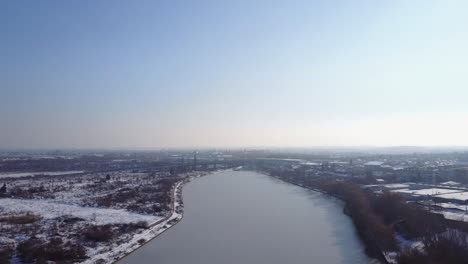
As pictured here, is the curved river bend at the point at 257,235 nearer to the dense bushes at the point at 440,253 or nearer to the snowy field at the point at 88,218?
Answer: the snowy field at the point at 88,218

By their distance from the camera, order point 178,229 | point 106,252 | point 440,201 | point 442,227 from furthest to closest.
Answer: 1. point 440,201
2. point 178,229
3. point 442,227
4. point 106,252

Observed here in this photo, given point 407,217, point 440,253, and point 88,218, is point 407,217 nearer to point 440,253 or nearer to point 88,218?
point 440,253

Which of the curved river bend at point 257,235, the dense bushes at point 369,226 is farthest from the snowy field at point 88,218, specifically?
the dense bushes at point 369,226

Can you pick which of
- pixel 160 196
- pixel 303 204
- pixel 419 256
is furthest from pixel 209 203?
pixel 419 256

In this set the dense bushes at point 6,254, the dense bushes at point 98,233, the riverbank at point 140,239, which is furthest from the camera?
the dense bushes at point 98,233

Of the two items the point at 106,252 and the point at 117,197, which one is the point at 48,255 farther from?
the point at 117,197

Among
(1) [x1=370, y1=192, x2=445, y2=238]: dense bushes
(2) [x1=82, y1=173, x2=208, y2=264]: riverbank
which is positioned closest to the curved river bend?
(2) [x1=82, y1=173, x2=208, y2=264]: riverbank
